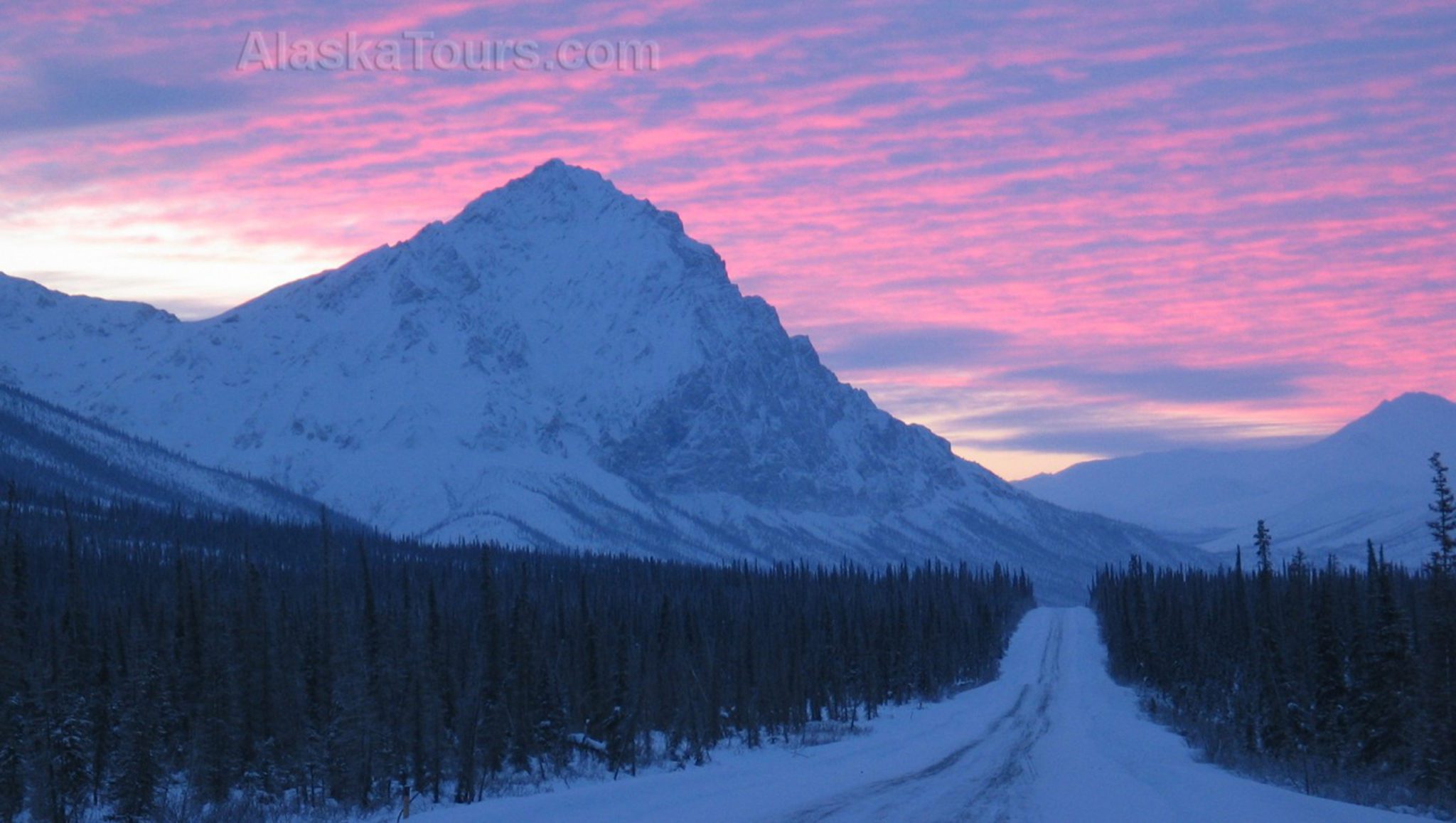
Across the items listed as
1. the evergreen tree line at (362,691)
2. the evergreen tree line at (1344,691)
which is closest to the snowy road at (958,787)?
the evergreen tree line at (1344,691)

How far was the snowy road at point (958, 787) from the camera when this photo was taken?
1036 inches

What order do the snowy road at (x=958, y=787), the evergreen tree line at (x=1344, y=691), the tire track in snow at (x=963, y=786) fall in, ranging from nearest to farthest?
the tire track in snow at (x=963, y=786)
the snowy road at (x=958, y=787)
the evergreen tree line at (x=1344, y=691)

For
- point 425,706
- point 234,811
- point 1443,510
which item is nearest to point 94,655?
point 425,706

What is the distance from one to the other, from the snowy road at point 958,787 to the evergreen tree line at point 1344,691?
11.5 ft

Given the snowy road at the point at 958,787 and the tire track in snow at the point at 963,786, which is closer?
the tire track in snow at the point at 963,786

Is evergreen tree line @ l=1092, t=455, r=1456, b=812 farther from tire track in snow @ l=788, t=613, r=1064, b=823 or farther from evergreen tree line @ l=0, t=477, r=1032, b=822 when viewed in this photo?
evergreen tree line @ l=0, t=477, r=1032, b=822

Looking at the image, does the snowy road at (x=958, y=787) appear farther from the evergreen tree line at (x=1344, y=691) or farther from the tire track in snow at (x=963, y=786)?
the evergreen tree line at (x=1344, y=691)

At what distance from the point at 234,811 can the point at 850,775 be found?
66.3 feet

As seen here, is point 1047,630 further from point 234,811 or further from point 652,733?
point 234,811

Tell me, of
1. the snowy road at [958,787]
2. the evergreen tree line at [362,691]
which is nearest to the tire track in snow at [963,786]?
the snowy road at [958,787]

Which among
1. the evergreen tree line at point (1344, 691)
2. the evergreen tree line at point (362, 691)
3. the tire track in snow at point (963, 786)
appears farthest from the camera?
the evergreen tree line at point (362, 691)

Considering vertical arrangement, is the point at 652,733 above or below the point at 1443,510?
below

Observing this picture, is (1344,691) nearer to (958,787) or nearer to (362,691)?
(958,787)

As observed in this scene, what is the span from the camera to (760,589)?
139375 mm
